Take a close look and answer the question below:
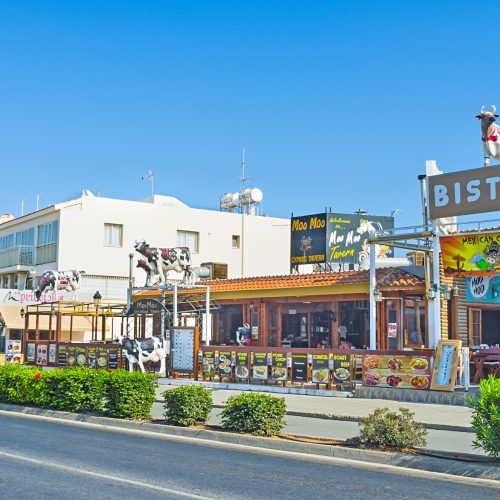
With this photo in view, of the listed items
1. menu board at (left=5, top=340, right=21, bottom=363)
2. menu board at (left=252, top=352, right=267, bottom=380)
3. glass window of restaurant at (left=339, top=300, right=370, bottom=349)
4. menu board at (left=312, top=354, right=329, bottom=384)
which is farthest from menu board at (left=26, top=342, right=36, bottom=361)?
menu board at (left=312, top=354, right=329, bottom=384)

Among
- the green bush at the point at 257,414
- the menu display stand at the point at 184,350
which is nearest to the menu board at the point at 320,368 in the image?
the menu display stand at the point at 184,350

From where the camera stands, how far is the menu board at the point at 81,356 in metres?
28.5

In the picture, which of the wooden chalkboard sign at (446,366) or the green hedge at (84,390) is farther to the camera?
the wooden chalkboard sign at (446,366)

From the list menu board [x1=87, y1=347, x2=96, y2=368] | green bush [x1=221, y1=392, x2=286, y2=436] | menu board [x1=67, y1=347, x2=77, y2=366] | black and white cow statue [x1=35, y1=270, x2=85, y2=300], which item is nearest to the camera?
green bush [x1=221, y1=392, x2=286, y2=436]

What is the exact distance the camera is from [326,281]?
26.5 metres

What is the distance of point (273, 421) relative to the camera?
12727mm

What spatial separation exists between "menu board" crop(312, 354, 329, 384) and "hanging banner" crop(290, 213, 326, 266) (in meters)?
21.1

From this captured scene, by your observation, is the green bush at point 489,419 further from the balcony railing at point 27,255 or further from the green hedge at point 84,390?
the balcony railing at point 27,255

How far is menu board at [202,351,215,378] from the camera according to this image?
2461 cm

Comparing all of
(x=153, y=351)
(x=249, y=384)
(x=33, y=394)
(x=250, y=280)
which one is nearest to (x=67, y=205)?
(x=250, y=280)

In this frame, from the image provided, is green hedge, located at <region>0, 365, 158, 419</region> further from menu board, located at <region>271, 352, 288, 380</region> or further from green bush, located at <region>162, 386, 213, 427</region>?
menu board, located at <region>271, 352, 288, 380</region>

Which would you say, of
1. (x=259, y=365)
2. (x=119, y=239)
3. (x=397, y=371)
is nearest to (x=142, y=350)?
(x=259, y=365)

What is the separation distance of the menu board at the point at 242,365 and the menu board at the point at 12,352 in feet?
52.7

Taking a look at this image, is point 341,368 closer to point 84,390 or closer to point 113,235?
point 84,390
